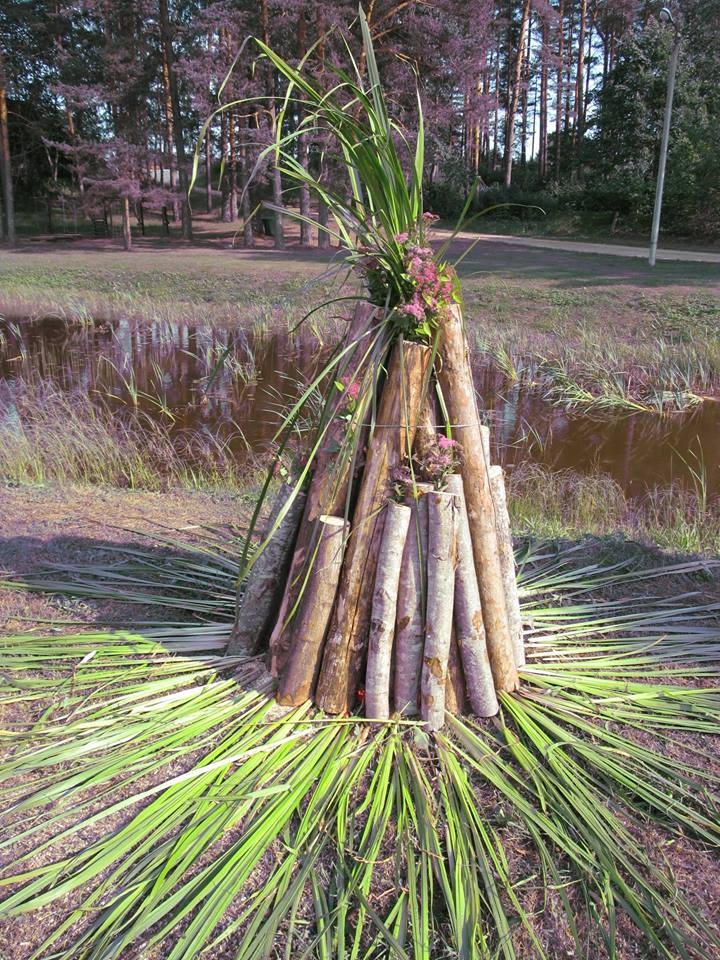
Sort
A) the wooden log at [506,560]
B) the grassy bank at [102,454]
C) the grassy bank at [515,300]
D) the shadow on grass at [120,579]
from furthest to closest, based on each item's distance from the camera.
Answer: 1. the grassy bank at [515,300]
2. the grassy bank at [102,454]
3. the shadow on grass at [120,579]
4. the wooden log at [506,560]

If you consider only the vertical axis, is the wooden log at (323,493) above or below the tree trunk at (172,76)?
below

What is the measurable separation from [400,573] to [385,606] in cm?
11

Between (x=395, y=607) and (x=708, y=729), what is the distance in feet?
3.41

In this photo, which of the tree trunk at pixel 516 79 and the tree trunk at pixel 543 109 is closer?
the tree trunk at pixel 516 79

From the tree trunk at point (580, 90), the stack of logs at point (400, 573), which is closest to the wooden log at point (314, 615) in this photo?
the stack of logs at point (400, 573)

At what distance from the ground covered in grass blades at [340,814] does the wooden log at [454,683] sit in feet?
0.22

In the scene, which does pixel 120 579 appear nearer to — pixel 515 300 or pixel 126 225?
pixel 515 300

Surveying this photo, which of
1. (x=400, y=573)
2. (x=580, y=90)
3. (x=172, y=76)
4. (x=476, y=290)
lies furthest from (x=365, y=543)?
(x=580, y=90)

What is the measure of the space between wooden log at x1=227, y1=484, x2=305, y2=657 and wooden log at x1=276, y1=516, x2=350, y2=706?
19cm

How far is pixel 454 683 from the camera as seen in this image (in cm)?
230

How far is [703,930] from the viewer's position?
1.61 meters

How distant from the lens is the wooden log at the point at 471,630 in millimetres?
2205

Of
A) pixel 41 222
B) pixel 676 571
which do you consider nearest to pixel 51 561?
pixel 676 571

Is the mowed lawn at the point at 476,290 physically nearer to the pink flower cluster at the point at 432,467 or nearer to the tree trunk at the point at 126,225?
the tree trunk at the point at 126,225
